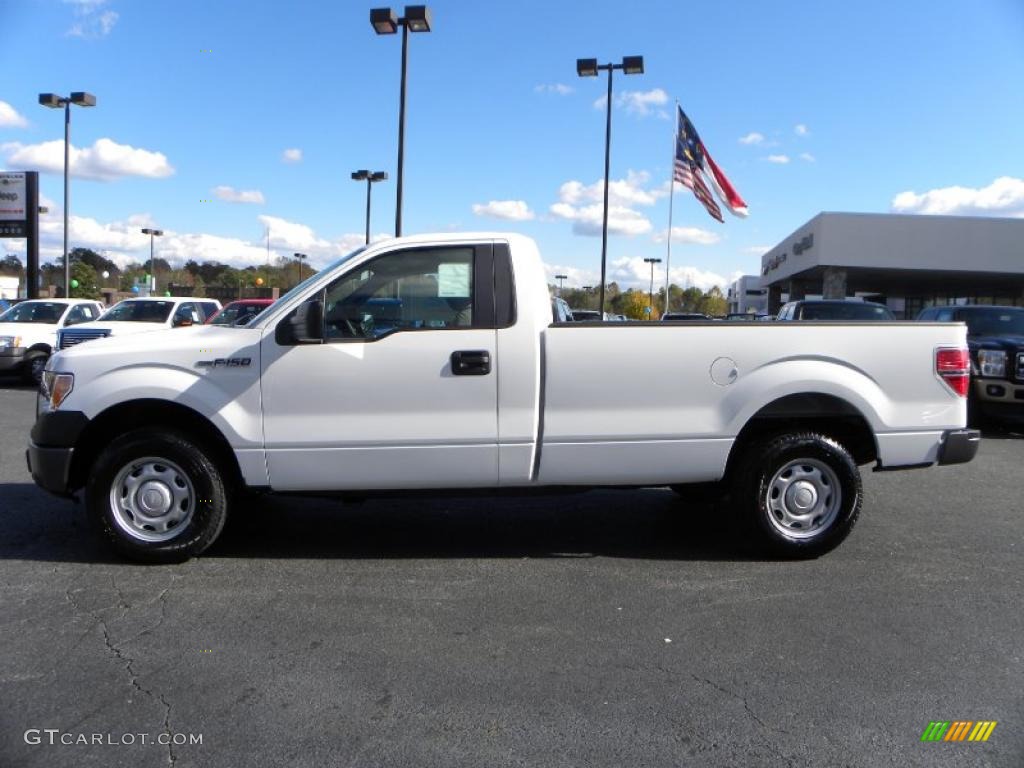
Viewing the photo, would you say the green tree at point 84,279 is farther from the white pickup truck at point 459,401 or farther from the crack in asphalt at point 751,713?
the crack in asphalt at point 751,713

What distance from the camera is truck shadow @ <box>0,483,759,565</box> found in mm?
5297

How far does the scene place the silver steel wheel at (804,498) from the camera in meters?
5.13

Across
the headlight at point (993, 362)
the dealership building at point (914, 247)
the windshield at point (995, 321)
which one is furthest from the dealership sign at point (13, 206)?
the dealership building at point (914, 247)

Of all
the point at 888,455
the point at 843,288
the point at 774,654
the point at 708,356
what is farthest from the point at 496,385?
the point at 843,288

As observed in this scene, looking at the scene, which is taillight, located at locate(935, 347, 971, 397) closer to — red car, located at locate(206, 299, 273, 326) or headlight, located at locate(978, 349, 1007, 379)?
headlight, located at locate(978, 349, 1007, 379)

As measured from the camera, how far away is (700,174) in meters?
20.7

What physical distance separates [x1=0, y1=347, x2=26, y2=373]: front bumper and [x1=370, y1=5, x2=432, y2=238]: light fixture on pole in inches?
302

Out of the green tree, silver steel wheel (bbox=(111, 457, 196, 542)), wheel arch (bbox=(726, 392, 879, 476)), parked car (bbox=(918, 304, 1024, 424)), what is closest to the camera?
silver steel wheel (bbox=(111, 457, 196, 542))

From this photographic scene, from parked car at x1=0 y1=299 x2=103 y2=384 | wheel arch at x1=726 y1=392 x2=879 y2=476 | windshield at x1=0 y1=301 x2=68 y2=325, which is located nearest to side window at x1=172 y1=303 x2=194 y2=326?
parked car at x1=0 y1=299 x2=103 y2=384

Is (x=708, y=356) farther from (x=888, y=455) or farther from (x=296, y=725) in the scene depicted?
(x=296, y=725)

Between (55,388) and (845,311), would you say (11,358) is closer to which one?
(55,388)

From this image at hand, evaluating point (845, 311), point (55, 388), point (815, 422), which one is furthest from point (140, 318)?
point (815, 422)

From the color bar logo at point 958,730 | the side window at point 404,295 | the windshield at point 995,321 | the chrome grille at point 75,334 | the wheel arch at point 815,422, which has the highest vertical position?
the windshield at point 995,321

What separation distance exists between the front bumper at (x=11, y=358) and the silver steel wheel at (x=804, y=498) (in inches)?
596
